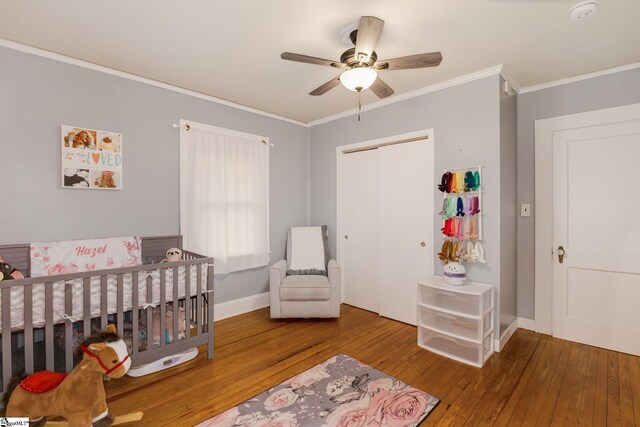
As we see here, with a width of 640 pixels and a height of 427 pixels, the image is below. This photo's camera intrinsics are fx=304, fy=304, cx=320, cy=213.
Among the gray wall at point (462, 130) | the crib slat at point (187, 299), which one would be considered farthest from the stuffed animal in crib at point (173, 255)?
the gray wall at point (462, 130)

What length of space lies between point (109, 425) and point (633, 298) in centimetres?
392

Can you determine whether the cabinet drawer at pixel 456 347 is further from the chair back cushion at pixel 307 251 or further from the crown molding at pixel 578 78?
the crown molding at pixel 578 78

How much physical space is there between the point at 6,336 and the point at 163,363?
3.13 feet

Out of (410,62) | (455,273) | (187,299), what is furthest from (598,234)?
(187,299)

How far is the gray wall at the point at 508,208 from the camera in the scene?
269 cm

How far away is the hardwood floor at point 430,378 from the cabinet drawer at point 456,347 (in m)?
0.07

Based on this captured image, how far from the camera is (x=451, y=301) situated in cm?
276

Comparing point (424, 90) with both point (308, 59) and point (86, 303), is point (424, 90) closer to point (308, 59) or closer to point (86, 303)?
point (308, 59)

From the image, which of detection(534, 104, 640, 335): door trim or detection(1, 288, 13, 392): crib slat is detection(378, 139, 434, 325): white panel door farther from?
detection(1, 288, 13, 392): crib slat

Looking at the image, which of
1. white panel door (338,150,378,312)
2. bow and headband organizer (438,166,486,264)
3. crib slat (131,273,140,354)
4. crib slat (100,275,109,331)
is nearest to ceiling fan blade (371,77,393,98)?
bow and headband organizer (438,166,486,264)

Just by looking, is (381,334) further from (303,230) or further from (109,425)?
(109,425)

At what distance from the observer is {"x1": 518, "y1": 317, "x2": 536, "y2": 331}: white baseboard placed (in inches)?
121

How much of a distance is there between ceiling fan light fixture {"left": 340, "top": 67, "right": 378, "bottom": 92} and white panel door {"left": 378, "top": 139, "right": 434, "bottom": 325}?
55.5 inches

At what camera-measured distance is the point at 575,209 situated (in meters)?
2.83
